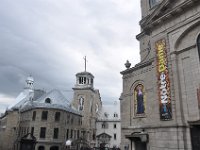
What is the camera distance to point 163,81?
16.8 meters

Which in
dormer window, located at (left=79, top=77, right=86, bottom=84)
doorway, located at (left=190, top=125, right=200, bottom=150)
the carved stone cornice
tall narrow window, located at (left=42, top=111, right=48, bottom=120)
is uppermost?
dormer window, located at (left=79, top=77, right=86, bottom=84)

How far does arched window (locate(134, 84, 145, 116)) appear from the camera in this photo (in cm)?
2006

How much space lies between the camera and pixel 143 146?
1891 centimetres

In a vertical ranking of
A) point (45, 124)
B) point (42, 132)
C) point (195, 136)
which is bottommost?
point (42, 132)

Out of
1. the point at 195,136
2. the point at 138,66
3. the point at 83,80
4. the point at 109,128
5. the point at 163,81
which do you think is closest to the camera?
the point at 195,136

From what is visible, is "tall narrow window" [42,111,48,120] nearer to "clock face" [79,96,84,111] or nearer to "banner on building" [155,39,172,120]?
"clock face" [79,96,84,111]

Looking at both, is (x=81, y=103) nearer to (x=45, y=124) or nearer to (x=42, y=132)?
(x=45, y=124)

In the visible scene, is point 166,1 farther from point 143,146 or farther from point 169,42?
point 143,146

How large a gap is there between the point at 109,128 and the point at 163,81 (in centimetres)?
5274

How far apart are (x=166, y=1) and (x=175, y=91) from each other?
7.54 m

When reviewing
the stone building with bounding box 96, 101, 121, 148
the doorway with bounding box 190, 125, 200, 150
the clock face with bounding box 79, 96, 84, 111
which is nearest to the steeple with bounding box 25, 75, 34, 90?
the clock face with bounding box 79, 96, 84, 111

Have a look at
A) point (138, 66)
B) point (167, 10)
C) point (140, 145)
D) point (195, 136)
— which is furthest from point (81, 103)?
point (195, 136)

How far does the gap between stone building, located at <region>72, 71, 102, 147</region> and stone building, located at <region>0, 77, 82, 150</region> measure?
499 centimetres

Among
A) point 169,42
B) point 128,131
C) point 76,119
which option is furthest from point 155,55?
point 76,119
